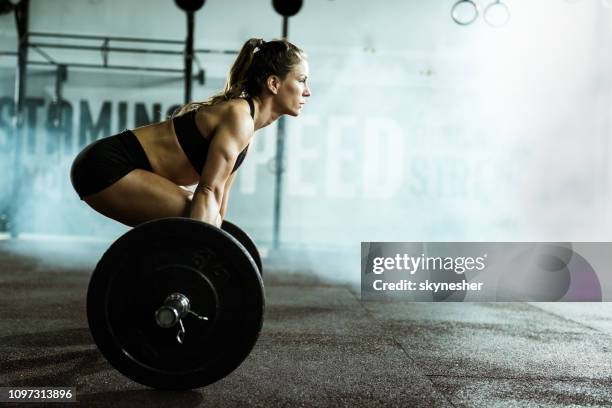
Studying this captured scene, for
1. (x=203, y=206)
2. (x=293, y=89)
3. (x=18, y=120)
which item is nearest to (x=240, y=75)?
(x=293, y=89)

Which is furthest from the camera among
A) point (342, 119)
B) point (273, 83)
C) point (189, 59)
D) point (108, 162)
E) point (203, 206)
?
point (342, 119)

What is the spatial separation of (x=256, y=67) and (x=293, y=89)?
0.47 ft

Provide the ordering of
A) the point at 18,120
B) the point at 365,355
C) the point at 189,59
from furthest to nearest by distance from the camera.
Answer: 1. the point at 18,120
2. the point at 189,59
3. the point at 365,355

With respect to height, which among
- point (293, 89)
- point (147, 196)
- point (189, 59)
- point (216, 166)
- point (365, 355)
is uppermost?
point (189, 59)

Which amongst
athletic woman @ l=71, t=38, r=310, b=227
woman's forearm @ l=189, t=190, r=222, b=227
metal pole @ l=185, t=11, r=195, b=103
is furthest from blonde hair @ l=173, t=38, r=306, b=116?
metal pole @ l=185, t=11, r=195, b=103

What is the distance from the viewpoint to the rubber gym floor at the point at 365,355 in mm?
1519

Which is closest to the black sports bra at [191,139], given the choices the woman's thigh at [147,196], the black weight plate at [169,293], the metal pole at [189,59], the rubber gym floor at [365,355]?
the woman's thigh at [147,196]

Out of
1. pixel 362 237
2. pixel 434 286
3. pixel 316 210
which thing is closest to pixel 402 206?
pixel 362 237

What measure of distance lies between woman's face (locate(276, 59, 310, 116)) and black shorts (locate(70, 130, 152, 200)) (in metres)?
0.49

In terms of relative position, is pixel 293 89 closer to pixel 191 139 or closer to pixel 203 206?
pixel 191 139

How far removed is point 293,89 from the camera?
1.87m

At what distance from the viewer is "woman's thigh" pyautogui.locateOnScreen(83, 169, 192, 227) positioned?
68.6 inches

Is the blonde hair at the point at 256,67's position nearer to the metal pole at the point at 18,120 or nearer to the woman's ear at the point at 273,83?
the woman's ear at the point at 273,83

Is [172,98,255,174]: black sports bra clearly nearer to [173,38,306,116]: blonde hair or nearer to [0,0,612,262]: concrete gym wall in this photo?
[173,38,306,116]: blonde hair
